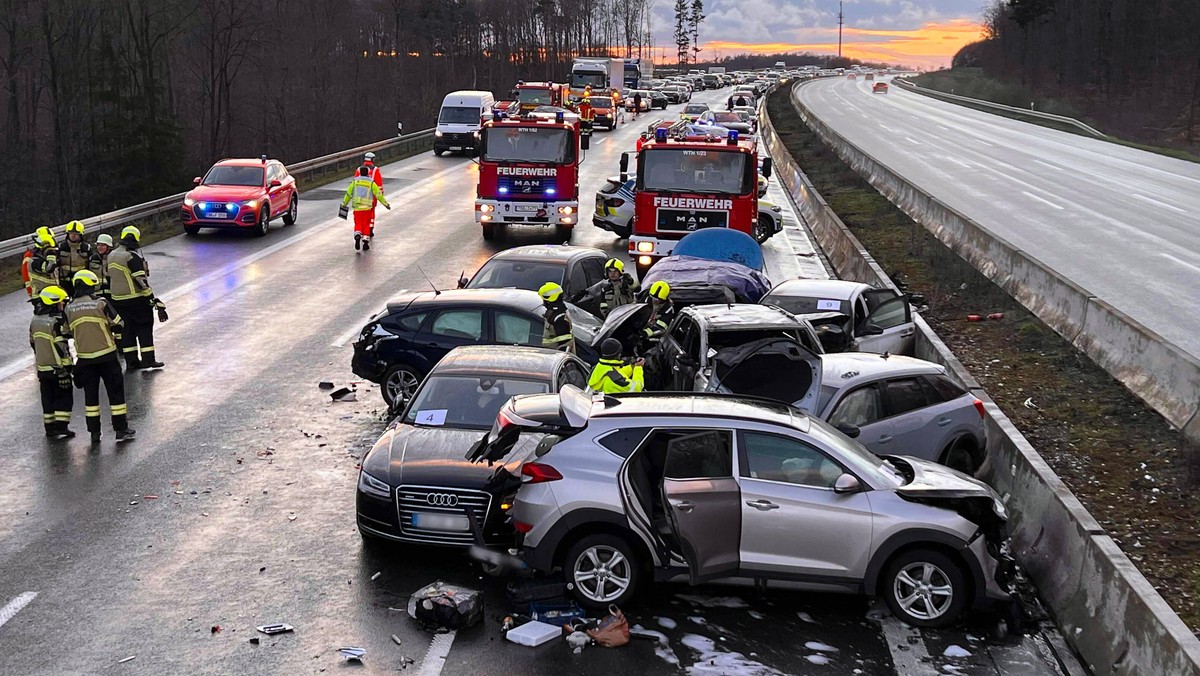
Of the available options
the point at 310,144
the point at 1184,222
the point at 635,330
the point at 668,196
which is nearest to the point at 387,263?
the point at 668,196

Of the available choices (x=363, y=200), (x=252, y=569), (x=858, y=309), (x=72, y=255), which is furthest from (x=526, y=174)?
(x=252, y=569)

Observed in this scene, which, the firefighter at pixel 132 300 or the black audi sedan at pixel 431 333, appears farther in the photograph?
the firefighter at pixel 132 300

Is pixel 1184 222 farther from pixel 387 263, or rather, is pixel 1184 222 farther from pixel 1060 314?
pixel 387 263

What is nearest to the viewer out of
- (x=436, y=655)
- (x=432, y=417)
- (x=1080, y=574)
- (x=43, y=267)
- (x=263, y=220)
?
(x=436, y=655)

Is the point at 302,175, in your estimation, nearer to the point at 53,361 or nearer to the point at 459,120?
the point at 459,120

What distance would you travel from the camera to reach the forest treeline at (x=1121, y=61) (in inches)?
3191

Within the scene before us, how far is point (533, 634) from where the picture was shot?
774 centimetres

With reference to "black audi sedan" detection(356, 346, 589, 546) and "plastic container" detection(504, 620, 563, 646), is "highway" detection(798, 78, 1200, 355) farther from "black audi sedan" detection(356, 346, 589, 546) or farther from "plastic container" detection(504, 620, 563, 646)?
"plastic container" detection(504, 620, 563, 646)

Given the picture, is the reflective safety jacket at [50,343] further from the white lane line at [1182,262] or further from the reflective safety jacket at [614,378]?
the white lane line at [1182,262]

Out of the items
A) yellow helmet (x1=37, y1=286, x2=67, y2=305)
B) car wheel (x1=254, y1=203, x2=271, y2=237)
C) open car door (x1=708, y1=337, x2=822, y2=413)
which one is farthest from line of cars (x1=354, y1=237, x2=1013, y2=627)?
car wheel (x1=254, y1=203, x2=271, y2=237)

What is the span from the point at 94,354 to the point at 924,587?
8.39 metres

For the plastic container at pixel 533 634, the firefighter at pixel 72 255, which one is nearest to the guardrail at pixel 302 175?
the firefighter at pixel 72 255

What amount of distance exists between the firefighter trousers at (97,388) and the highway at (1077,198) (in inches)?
543

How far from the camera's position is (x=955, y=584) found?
8.06m
